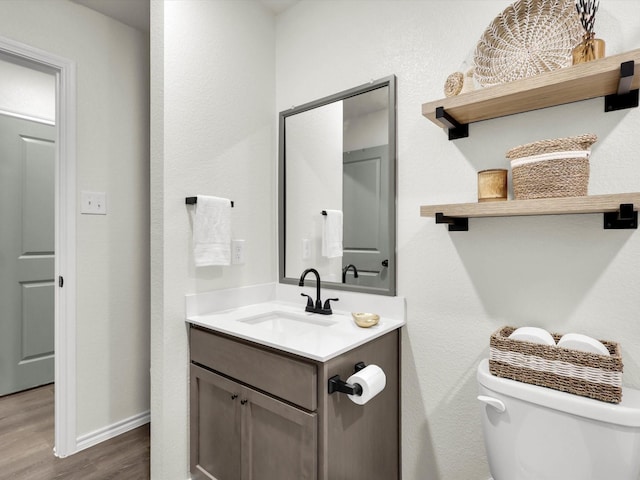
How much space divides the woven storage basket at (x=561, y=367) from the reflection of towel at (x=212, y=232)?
3.89 feet

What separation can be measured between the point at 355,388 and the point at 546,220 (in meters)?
0.86

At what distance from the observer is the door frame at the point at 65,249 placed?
1868 millimetres

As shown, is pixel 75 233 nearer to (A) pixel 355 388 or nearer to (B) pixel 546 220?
(A) pixel 355 388

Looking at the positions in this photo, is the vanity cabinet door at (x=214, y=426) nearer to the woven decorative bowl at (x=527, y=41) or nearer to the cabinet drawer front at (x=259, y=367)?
the cabinet drawer front at (x=259, y=367)

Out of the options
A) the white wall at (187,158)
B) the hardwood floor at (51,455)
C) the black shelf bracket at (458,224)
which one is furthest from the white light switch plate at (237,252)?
the hardwood floor at (51,455)

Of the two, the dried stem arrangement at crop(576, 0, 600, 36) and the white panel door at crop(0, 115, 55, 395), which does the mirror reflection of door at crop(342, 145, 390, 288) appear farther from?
the white panel door at crop(0, 115, 55, 395)

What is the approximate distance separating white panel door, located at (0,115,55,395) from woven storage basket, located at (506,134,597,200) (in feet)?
10.5

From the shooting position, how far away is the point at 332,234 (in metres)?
1.80

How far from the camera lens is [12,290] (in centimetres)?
260

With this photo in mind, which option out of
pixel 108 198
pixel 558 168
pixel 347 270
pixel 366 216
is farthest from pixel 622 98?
pixel 108 198

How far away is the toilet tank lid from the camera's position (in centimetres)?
92

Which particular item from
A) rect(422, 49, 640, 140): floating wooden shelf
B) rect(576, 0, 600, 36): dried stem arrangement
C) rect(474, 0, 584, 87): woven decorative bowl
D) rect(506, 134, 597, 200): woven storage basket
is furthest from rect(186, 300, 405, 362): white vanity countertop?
rect(576, 0, 600, 36): dried stem arrangement

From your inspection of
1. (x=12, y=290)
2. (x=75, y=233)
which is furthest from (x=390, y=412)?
(x=12, y=290)

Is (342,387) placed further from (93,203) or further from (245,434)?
→ (93,203)
